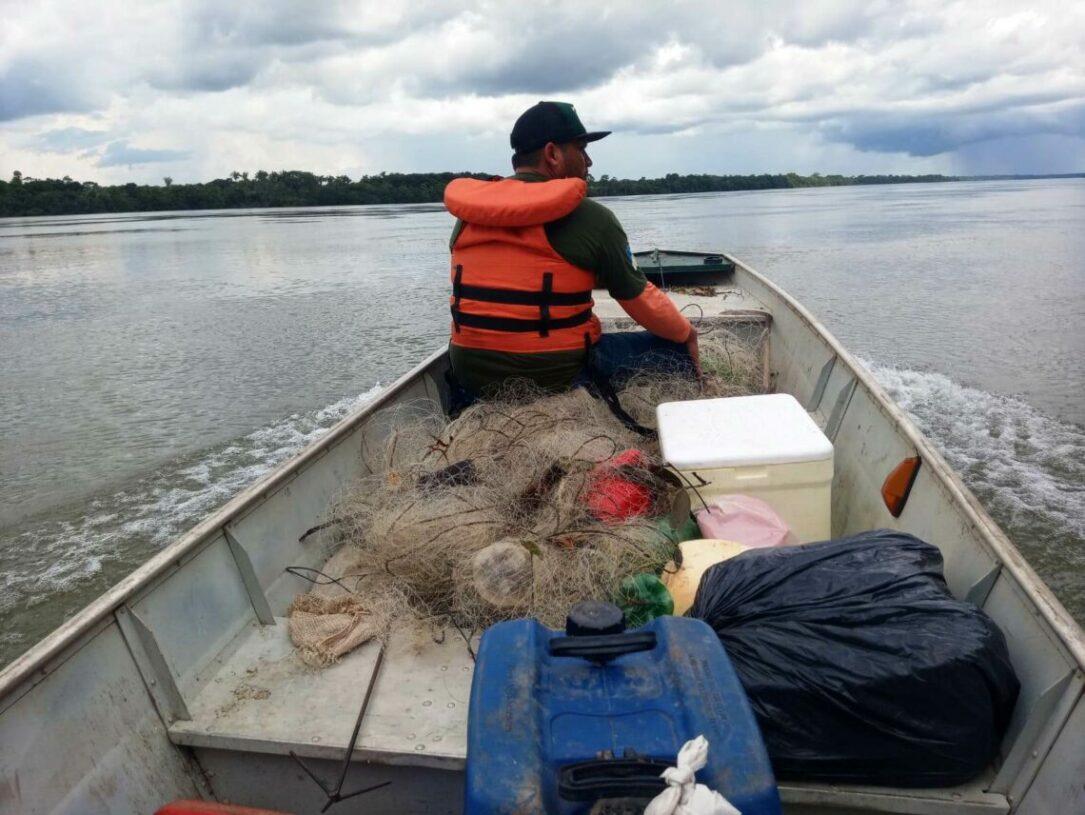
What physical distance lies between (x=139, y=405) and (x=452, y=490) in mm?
9455

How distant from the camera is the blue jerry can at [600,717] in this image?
151 cm

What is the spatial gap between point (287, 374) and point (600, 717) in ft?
38.8

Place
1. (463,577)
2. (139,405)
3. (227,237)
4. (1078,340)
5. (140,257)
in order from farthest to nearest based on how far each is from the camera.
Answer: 1. (227,237)
2. (140,257)
3. (1078,340)
4. (139,405)
5. (463,577)

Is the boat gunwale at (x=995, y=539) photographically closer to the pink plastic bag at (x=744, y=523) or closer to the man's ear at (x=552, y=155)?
the pink plastic bag at (x=744, y=523)

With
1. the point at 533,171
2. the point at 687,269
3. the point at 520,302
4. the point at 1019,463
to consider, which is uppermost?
the point at 533,171

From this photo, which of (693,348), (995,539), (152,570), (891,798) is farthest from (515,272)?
(891,798)

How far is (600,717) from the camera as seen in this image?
1669 mm

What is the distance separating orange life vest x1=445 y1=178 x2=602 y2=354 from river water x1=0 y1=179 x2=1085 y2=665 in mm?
4061

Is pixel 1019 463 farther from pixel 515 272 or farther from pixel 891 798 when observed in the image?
pixel 891 798

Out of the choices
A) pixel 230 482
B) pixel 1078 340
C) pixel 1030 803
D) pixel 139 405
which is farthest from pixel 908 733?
pixel 1078 340

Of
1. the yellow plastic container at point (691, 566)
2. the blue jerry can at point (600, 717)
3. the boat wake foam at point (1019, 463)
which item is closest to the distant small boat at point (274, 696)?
the blue jerry can at point (600, 717)

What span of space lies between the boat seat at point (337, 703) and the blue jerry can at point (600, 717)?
0.73 meters

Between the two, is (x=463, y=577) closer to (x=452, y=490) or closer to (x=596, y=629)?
(x=452, y=490)

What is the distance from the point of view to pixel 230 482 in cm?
802
